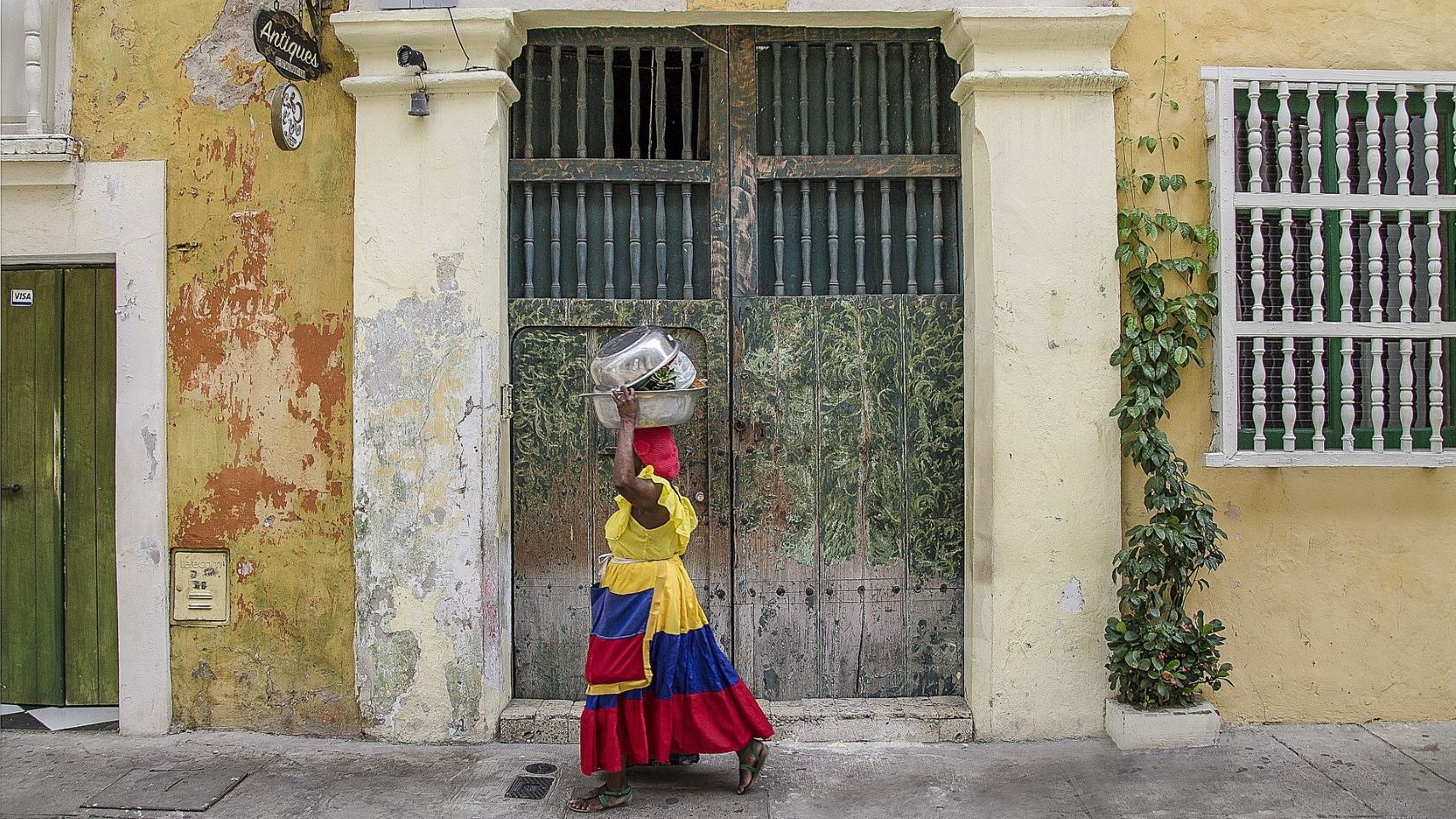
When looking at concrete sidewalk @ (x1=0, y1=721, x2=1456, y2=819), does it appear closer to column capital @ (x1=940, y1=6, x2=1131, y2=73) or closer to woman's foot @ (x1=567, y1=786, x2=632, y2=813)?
woman's foot @ (x1=567, y1=786, x2=632, y2=813)

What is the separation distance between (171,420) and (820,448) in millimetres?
2913

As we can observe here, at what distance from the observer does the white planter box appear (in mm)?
4645

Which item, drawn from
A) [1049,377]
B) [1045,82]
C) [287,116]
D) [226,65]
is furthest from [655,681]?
[226,65]

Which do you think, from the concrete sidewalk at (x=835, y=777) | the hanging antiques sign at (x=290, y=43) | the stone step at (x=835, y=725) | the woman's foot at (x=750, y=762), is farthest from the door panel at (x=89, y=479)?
the woman's foot at (x=750, y=762)

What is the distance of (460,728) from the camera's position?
191 inches

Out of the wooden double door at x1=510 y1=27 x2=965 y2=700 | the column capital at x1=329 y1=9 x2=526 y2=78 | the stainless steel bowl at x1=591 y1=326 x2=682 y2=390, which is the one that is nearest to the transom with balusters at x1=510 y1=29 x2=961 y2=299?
the wooden double door at x1=510 y1=27 x2=965 y2=700

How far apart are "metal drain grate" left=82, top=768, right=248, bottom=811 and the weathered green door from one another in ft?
2.98

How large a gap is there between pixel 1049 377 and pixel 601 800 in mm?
2539

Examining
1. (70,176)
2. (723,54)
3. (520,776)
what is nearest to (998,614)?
(520,776)

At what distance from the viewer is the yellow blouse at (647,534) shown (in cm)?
407

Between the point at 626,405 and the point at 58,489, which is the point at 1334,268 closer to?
the point at 626,405

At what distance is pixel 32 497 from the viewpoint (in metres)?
5.19

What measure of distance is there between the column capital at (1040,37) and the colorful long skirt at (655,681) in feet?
8.49

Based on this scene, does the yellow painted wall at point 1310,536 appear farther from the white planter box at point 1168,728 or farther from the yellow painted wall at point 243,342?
the yellow painted wall at point 243,342
